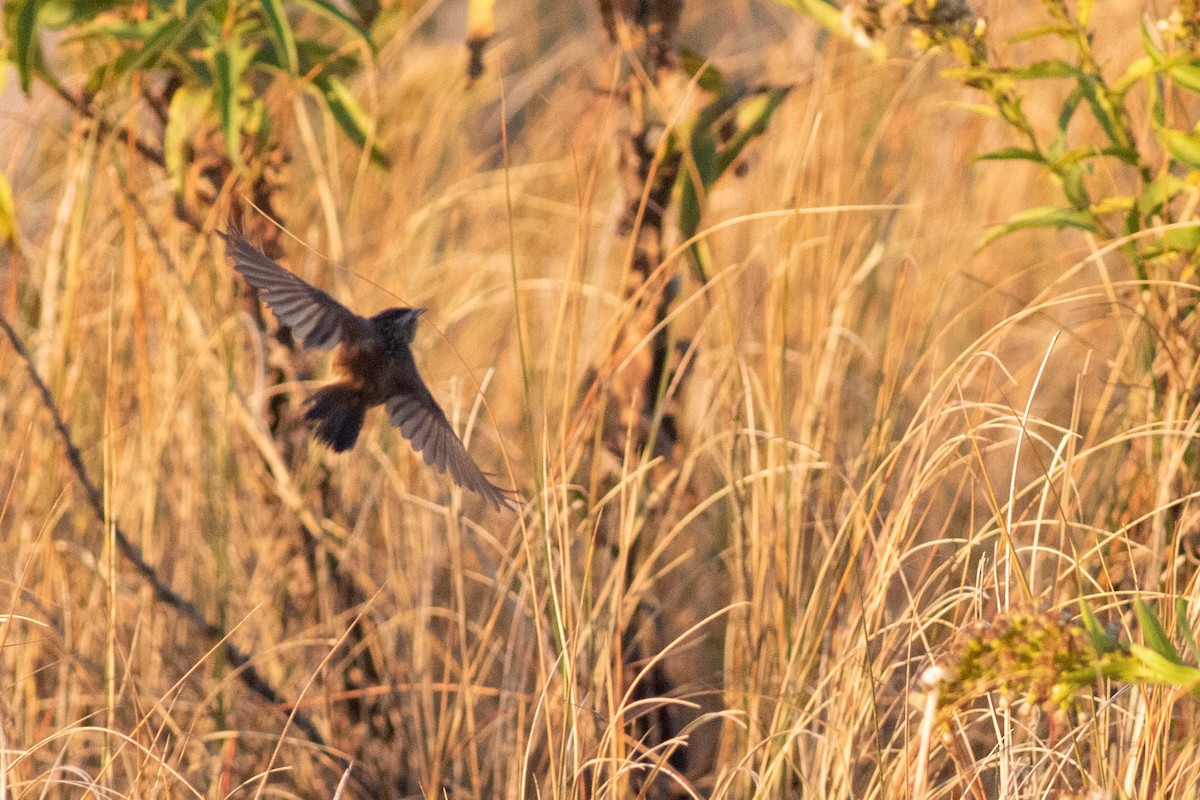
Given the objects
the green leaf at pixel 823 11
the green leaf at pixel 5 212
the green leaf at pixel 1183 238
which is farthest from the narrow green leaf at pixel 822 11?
the green leaf at pixel 5 212

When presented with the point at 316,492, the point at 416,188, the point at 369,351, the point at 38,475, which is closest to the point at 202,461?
the point at 38,475

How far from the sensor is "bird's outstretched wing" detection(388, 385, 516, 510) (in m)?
1.08

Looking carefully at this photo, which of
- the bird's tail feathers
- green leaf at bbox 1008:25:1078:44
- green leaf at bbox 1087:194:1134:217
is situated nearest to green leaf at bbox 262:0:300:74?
the bird's tail feathers

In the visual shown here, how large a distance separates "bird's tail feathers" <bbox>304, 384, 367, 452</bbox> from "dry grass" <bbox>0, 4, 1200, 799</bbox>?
10cm

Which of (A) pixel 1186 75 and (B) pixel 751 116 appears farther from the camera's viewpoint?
(B) pixel 751 116

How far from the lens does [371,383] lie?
1088 mm

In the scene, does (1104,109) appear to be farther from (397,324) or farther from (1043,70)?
(397,324)

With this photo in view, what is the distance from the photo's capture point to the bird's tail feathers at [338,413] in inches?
41.8

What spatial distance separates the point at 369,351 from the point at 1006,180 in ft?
5.95

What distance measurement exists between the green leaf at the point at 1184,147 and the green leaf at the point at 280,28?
0.79 meters

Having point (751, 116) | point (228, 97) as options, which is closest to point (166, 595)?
point (228, 97)

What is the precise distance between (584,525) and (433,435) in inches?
9.5

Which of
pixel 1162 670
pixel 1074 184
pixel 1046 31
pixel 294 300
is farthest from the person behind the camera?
pixel 1074 184

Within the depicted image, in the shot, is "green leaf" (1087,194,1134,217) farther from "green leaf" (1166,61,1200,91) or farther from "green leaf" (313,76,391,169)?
"green leaf" (313,76,391,169)
